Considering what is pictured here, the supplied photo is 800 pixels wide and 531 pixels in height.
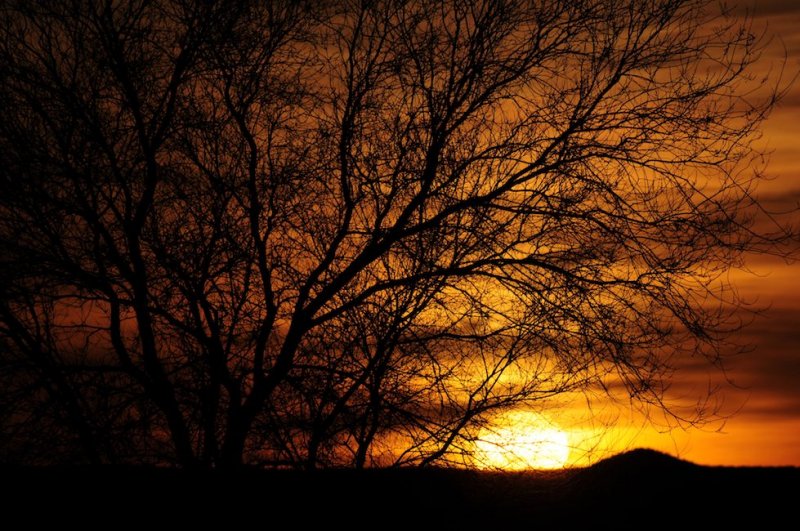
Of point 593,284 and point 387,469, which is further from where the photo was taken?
point 387,469

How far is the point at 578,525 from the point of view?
8648 mm

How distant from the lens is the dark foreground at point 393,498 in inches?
325

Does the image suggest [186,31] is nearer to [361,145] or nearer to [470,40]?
[361,145]

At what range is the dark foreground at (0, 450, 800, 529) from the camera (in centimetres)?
827

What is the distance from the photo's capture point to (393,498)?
29.3 ft

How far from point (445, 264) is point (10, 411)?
4612mm

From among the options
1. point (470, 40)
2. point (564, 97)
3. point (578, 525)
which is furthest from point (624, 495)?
point (470, 40)

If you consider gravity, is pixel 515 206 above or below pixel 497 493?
above

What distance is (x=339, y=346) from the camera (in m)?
10.2

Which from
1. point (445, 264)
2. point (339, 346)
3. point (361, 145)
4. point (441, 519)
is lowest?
point (441, 519)

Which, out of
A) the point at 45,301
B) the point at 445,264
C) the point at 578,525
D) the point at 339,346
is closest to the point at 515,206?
the point at 445,264

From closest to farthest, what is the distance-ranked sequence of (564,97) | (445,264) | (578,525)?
(578,525)
(564,97)
(445,264)

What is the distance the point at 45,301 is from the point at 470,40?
5.06 m

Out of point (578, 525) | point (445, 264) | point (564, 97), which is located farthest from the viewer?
point (445, 264)
